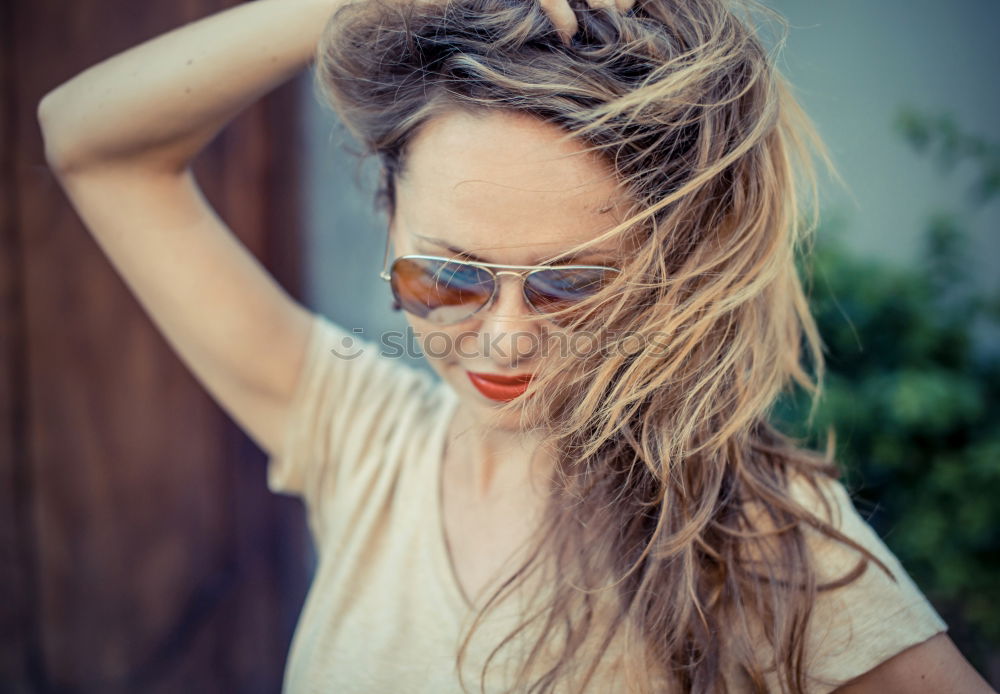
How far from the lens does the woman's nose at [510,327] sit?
1050 millimetres

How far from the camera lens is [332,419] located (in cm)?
144

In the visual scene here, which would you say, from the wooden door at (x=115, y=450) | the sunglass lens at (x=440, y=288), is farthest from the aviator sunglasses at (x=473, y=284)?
the wooden door at (x=115, y=450)

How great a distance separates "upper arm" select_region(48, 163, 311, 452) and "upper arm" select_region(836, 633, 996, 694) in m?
1.14

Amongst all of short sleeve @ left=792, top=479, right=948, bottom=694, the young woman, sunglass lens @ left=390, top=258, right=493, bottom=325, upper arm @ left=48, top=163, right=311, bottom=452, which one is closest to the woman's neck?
the young woman

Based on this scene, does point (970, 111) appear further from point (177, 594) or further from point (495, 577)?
point (177, 594)

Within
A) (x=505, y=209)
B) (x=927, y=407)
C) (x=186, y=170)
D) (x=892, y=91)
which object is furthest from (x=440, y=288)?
(x=892, y=91)

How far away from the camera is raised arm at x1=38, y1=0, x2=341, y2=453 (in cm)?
117

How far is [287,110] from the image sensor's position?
2.45 meters

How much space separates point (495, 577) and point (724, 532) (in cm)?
40

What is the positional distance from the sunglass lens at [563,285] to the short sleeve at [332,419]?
53 centimetres

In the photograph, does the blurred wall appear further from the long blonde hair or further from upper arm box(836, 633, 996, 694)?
upper arm box(836, 633, 996, 694)

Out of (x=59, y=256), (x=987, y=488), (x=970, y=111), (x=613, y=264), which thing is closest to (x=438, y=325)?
(x=613, y=264)

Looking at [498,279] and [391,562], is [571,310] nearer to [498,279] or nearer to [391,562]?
[498,279]

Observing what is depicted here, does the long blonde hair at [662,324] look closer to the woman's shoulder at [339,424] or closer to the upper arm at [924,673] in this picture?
the upper arm at [924,673]
